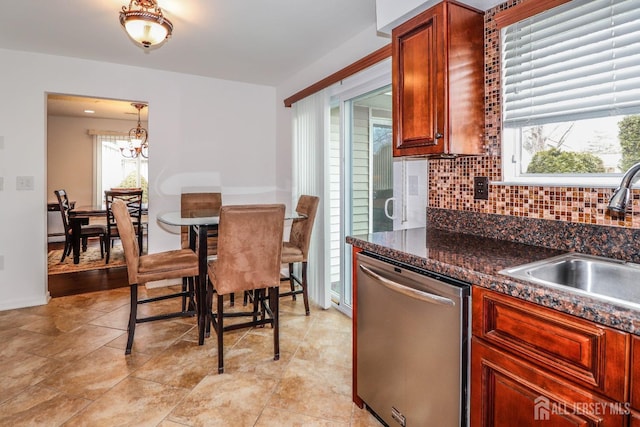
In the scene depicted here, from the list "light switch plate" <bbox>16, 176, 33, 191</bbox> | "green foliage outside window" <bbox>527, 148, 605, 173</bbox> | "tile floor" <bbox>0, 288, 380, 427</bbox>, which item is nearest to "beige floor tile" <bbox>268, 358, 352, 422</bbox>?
"tile floor" <bbox>0, 288, 380, 427</bbox>

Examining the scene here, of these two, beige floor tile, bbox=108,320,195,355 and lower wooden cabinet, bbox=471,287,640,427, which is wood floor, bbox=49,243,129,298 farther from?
lower wooden cabinet, bbox=471,287,640,427

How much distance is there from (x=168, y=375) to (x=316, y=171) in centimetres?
211

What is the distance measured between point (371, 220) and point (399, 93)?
132cm

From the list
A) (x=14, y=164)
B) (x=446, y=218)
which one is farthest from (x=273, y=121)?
(x=446, y=218)

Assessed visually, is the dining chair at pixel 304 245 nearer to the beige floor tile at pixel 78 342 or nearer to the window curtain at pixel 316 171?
the window curtain at pixel 316 171

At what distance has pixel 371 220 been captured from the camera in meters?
3.09

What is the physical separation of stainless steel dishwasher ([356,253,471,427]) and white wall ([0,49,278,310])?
117 inches

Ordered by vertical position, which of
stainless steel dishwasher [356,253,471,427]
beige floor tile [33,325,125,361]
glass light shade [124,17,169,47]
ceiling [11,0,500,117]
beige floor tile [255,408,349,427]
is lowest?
beige floor tile [255,408,349,427]

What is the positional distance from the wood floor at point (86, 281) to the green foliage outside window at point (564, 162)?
4.20 metres

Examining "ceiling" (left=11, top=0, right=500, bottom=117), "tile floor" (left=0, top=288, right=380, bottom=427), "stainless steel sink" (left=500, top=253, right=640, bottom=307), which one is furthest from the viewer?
"ceiling" (left=11, top=0, right=500, bottom=117)

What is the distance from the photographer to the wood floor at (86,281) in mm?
3922

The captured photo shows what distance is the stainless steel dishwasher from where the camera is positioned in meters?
1.30

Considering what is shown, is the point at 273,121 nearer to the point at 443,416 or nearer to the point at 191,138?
the point at 191,138

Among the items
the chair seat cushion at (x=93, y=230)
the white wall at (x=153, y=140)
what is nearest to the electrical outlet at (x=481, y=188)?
the white wall at (x=153, y=140)
